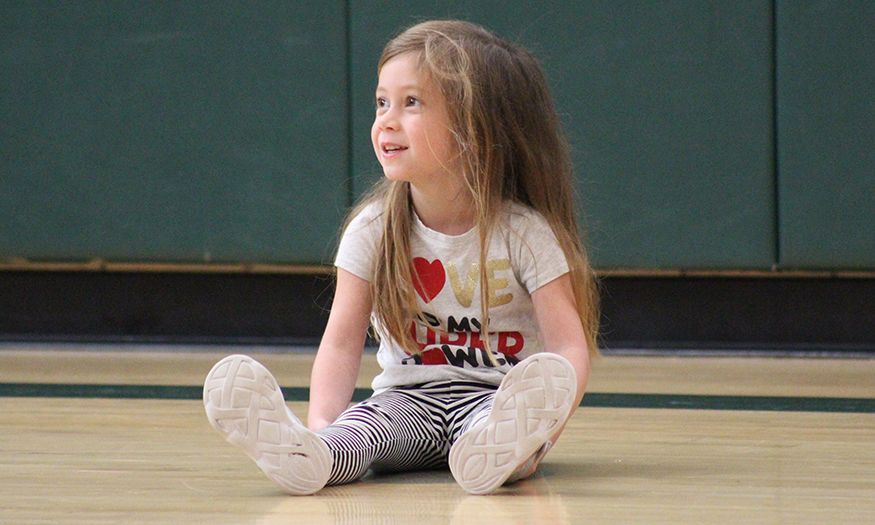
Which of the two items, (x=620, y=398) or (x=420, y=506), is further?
(x=620, y=398)

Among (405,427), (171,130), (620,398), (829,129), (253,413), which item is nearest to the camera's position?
(253,413)

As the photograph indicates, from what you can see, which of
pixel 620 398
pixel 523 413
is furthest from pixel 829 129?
pixel 523 413

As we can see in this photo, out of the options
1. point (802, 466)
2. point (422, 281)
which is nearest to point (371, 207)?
point (422, 281)

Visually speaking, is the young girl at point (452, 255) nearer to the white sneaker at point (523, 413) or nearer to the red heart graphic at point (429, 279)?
the red heart graphic at point (429, 279)

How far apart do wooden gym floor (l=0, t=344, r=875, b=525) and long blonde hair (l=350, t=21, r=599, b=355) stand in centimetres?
18

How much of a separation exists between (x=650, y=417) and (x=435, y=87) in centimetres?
60

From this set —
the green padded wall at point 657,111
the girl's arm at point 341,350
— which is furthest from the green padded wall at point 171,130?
the girl's arm at point 341,350

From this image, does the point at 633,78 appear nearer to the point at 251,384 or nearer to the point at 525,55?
the point at 525,55

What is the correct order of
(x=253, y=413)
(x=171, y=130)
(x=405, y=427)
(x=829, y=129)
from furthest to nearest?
(x=171, y=130) < (x=829, y=129) < (x=405, y=427) < (x=253, y=413)

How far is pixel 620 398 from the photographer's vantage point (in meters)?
1.58

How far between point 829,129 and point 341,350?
141 centimetres

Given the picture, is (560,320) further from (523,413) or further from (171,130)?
(171,130)

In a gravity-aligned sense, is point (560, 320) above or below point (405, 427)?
above

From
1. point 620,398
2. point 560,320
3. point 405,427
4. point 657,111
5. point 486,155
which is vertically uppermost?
point 657,111
